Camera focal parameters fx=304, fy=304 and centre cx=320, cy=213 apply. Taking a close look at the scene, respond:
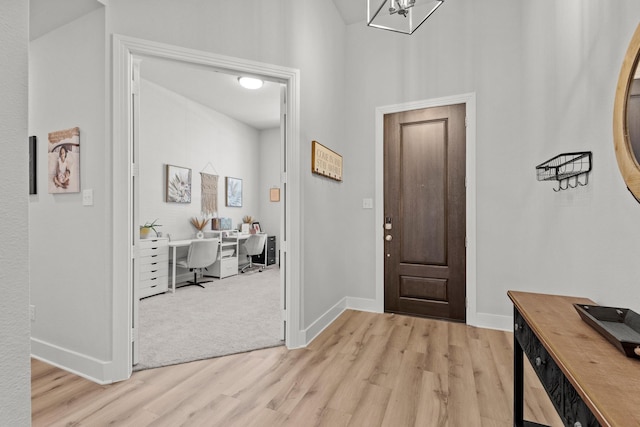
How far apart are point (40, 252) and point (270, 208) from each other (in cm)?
508

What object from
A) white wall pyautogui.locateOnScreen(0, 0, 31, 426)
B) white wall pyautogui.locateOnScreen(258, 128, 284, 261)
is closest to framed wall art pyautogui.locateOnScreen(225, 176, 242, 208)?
white wall pyautogui.locateOnScreen(258, 128, 284, 261)

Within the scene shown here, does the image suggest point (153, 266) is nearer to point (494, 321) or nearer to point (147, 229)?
point (147, 229)

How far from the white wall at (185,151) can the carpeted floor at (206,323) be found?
139 cm

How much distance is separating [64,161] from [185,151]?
3.32 metres

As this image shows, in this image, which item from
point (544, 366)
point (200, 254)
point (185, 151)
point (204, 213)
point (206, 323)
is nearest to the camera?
point (544, 366)

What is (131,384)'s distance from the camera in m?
1.97

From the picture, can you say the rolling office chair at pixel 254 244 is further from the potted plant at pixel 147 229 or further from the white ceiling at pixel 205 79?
the white ceiling at pixel 205 79

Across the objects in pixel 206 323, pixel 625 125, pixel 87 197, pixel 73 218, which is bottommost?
pixel 206 323

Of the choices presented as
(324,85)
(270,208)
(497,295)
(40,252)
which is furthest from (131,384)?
(270,208)

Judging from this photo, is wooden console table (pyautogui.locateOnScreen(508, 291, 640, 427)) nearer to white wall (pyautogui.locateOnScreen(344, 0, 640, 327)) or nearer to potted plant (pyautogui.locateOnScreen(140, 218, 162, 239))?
white wall (pyautogui.locateOnScreen(344, 0, 640, 327))

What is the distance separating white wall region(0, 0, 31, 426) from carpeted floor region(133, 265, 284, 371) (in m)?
1.68

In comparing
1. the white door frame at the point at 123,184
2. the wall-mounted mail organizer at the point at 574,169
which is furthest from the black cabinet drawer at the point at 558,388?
the white door frame at the point at 123,184

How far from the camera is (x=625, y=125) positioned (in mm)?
1188

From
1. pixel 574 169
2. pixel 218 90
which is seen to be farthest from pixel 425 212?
pixel 218 90
